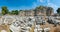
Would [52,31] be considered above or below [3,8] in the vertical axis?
below

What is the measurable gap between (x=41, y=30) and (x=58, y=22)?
341 centimetres

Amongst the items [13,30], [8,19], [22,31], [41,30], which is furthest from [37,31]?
[8,19]

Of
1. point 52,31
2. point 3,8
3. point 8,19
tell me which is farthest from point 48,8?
point 52,31

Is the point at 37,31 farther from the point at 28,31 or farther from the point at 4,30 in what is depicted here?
the point at 4,30

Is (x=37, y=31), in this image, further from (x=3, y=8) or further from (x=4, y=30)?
(x=3, y=8)

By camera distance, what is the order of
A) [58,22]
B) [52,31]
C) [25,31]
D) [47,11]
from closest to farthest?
[25,31], [52,31], [58,22], [47,11]

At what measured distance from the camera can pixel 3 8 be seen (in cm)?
4112

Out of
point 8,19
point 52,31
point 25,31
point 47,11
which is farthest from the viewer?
point 47,11

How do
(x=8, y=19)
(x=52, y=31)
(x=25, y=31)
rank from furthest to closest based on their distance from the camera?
(x=8, y=19) < (x=52, y=31) < (x=25, y=31)

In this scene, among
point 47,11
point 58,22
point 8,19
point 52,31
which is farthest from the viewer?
point 47,11

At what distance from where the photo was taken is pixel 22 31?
11992 mm

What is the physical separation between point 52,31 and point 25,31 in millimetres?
2592

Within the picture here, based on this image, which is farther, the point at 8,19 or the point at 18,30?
the point at 8,19

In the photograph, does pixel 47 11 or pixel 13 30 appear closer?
pixel 13 30
